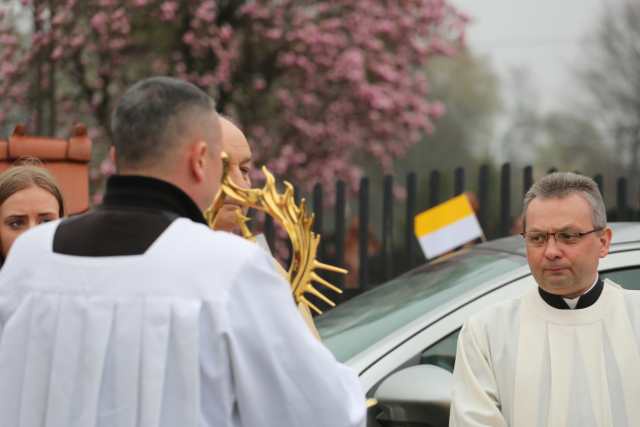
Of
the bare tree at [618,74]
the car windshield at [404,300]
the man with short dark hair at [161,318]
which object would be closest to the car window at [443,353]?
the car windshield at [404,300]

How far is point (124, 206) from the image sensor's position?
8.18 ft

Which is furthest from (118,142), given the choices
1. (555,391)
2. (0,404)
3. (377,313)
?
(377,313)

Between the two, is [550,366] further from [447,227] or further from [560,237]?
[447,227]

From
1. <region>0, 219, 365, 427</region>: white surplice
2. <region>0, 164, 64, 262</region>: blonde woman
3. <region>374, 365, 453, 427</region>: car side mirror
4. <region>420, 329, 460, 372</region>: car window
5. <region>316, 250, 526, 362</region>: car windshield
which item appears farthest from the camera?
<region>316, 250, 526, 362</region>: car windshield

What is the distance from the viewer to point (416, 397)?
369 cm

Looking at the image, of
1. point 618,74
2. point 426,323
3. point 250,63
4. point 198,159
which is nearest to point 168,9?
point 250,63

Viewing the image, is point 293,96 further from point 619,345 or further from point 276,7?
point 619,345

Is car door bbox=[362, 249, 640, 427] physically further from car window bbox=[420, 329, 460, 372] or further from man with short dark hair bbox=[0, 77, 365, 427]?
man with short dark hair bbox=[0, 77, 365, 427]

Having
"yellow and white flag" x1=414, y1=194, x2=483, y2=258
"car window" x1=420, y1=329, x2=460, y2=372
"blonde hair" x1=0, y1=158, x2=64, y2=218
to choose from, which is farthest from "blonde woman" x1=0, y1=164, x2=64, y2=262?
"yellow and white flag" x1=414, y1=194, x2=483, y2=258

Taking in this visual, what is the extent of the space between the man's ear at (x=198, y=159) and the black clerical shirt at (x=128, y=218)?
0.05 metres

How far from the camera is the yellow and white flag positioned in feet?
20.3

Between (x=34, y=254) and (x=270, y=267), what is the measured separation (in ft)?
1.66

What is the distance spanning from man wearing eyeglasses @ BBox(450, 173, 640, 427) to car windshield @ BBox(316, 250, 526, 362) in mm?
606

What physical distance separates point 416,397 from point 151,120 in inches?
62.3
